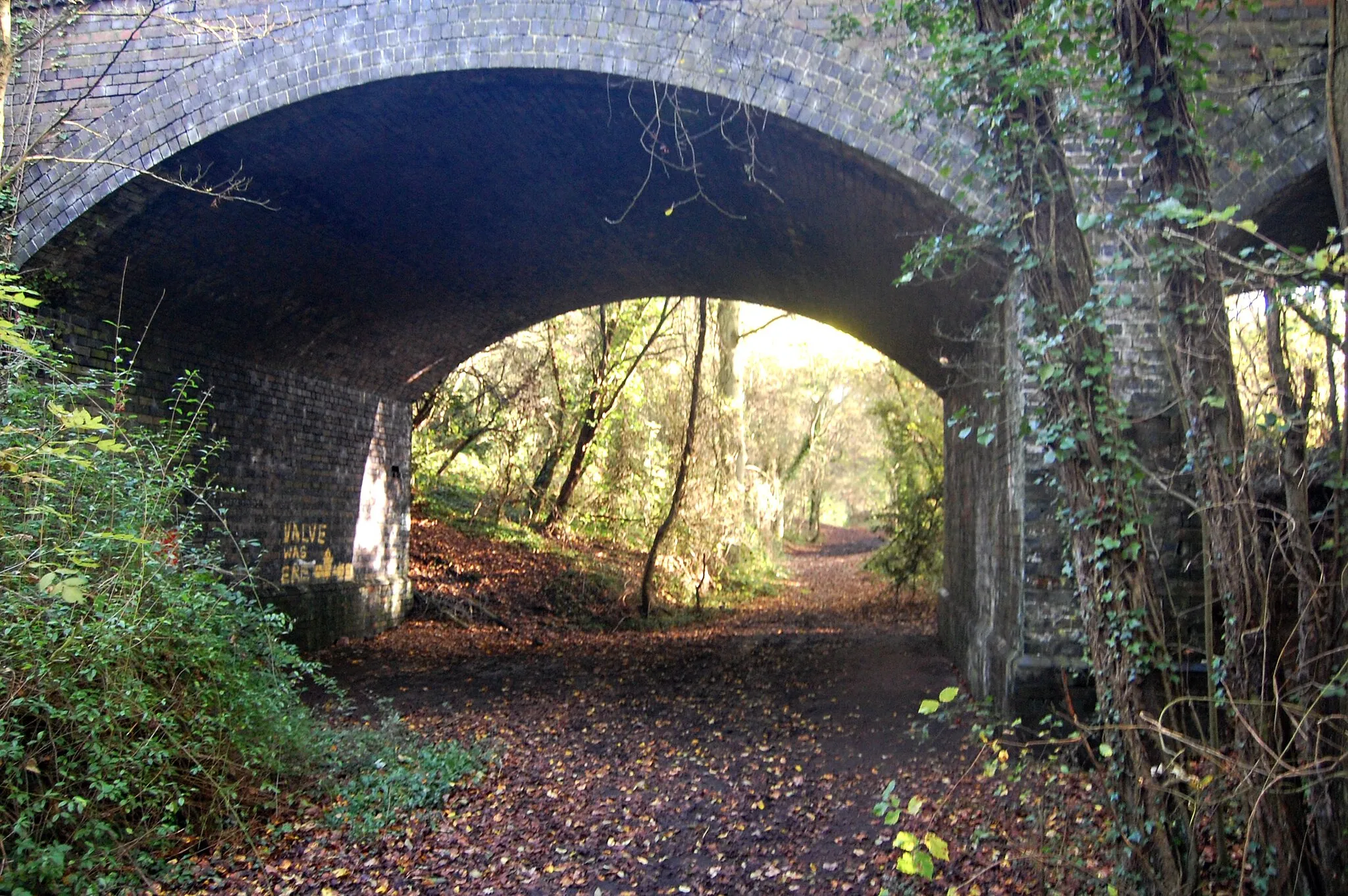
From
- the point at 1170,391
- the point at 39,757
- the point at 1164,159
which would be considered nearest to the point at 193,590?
the point at 39,757

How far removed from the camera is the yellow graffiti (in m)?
10.3

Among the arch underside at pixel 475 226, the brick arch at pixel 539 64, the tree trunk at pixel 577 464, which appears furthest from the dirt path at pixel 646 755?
the tree trunk at pixel 577 464

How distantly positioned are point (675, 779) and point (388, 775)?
1.79 meters

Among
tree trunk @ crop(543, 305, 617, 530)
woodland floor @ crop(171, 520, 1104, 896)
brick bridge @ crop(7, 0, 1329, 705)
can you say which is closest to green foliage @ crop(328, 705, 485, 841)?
woodland floor @ crop(171, 520, 1104, 896)

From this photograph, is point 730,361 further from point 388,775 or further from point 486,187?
point 388,775

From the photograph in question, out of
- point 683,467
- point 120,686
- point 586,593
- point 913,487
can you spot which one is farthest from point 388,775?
point 913,487

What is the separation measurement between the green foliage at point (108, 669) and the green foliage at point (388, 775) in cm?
34

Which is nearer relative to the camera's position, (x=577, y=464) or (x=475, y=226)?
(x=475, y=226)

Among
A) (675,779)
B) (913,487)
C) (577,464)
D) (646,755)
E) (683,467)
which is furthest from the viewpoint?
(577,464)

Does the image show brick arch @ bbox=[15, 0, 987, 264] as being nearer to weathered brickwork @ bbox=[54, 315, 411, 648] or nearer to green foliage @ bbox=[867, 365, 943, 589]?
weathered brickwork @ bbox=[54, 315, 411, 648]

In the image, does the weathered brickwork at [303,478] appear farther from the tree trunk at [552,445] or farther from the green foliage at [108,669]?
the tree trunk at [552,445]

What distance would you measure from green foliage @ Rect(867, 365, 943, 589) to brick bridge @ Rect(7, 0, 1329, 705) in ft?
11.1

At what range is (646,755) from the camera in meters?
6.74

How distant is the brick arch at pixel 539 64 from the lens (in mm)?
6270
